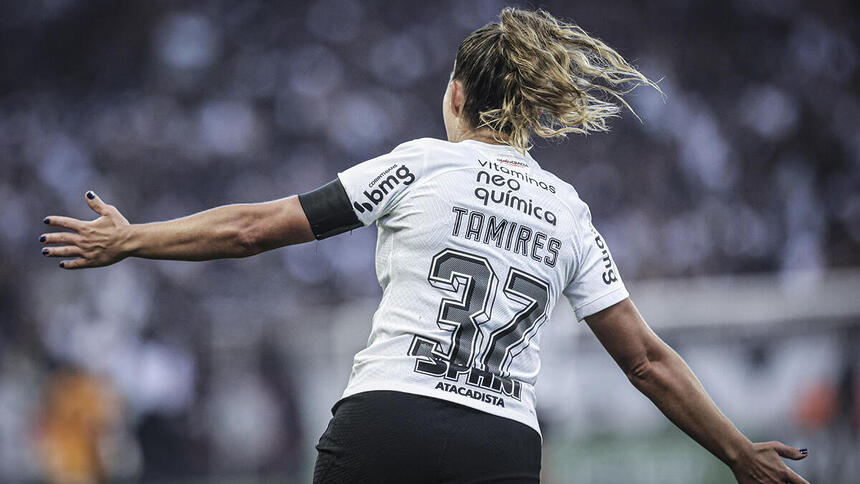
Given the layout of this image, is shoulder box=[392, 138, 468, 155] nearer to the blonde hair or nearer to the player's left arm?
the blonde hair

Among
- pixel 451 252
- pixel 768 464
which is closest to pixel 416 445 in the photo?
pixel 451 252

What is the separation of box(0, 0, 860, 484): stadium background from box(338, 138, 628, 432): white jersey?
5.97m

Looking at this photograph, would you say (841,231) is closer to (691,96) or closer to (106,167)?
(691,96)

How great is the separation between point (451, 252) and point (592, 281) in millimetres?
527

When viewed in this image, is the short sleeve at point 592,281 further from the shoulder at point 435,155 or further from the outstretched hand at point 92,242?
the outstretched hand at point 92,242

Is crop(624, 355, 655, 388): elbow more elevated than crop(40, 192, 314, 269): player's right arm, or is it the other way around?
crop(40, 192, 314, 269): player's right arm

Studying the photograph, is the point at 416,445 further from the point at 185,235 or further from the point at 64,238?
the point at 64,238

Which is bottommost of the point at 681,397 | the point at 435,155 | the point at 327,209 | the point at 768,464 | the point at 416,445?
the point at 416,445

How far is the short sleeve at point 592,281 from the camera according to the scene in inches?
112

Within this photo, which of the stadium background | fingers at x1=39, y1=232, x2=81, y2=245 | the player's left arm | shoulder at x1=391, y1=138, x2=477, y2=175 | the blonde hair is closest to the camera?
fingers at x1=39, y1=232, x2=81, y2=245

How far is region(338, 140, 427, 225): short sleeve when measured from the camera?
2.57 m

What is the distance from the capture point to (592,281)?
2867 millimetres

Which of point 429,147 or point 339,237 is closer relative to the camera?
point 429,147

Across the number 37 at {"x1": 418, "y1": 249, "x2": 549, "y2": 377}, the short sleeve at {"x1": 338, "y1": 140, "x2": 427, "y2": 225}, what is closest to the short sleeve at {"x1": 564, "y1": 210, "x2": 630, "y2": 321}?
the number 37 at {"x1": 418, "y1": 249, "x2": 549, "y2": 377}
